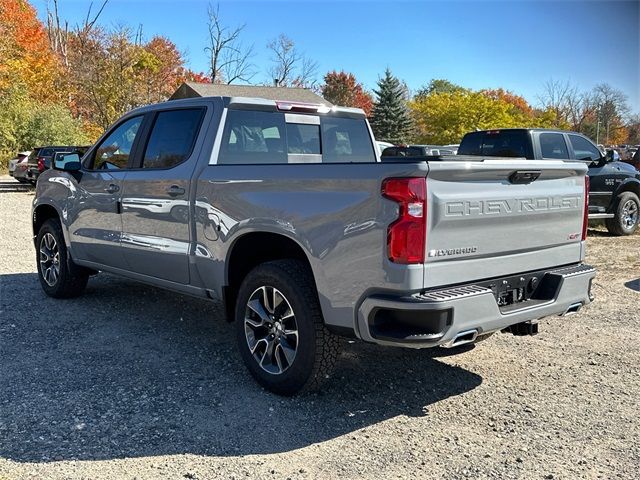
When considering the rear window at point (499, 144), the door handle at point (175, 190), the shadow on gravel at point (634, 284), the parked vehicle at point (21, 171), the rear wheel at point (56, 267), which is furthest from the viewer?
the parked vehicle at point (21, 171)

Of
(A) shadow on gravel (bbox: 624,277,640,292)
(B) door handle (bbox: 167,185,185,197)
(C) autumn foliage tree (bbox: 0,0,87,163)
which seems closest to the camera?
(B) door handle (bbox: 167,185,185,197)

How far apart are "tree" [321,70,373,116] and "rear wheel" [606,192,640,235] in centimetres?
5551

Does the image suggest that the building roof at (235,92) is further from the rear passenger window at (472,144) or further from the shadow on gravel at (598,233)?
the rear passenger window at (472,144)

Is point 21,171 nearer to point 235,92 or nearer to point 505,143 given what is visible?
point 505,143

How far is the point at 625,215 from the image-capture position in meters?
11.5

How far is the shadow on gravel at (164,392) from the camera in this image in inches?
130

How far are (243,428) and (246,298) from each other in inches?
36.4

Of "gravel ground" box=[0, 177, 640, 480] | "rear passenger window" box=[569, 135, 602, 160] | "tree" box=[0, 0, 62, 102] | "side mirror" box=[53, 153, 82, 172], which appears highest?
"tree" box=[0, 0, 62, 102]

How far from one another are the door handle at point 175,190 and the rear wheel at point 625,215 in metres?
9.56

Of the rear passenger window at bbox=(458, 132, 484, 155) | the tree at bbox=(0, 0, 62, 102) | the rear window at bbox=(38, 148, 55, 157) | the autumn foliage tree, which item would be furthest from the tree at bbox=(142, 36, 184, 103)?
the rear passenger window at bbox=(458, 132, 484, 155)

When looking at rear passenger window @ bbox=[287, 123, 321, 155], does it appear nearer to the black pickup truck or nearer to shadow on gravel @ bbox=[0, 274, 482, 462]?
shadow on gravel @ bbox=[0, 274, 482, 462]

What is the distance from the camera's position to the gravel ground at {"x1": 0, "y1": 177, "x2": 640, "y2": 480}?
3.07 metres

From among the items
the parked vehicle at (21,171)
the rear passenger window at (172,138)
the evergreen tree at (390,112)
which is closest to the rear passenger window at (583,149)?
the rear passenger window at (172,138)

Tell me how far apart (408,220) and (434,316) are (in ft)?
1.72
